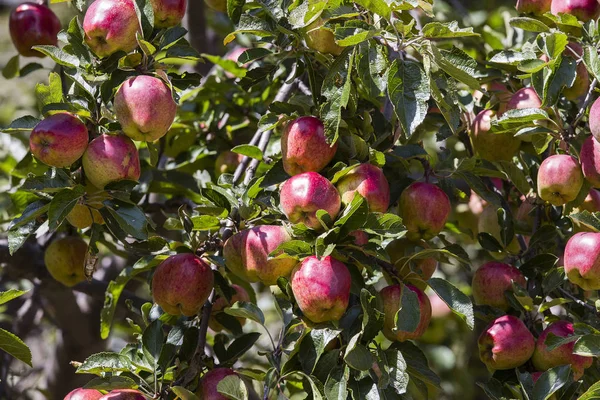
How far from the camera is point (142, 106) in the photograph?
130 cm

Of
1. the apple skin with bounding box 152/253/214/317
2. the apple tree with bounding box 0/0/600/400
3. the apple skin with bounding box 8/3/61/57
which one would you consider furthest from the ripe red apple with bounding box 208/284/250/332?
the apple skin with bounding box 8/3/61/57

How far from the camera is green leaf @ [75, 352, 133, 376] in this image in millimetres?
1263

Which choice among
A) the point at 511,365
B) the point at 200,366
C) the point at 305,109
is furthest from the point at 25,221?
the point at 511,365

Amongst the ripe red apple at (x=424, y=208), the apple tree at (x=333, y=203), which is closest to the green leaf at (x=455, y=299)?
the apple tree at (x=333, y=203)

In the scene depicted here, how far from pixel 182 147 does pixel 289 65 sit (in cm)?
35

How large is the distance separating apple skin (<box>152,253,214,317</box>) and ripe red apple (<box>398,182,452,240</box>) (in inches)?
14.6

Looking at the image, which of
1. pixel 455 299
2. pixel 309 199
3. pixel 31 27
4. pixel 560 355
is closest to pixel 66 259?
pixel 31 27

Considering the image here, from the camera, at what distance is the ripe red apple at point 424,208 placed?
1.43 meters

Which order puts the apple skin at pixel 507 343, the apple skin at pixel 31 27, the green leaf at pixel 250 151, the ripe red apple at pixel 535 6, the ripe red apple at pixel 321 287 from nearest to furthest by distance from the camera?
1. the ripe red apple at pixel 321 287
2. the apple skin at pixel 507 343
3. the green leaf at pixel 250 151
4. the ripe red apple at pixel 535 6
5. the apple skin at pixel 31 27

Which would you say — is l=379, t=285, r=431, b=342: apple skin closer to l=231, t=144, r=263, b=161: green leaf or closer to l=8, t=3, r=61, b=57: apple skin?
l=231, t=144, r=263, b=161: green leaf

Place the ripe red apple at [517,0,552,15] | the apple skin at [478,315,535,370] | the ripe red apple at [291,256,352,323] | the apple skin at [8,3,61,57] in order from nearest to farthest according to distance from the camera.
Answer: the ripe red apple at [291,256,352,323]
the apple skin at [478,315,535,370]
the ripe red apple at [517,0,552,15]
the apple skin at [8,3,61,57]

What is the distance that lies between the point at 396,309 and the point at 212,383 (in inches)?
12.6

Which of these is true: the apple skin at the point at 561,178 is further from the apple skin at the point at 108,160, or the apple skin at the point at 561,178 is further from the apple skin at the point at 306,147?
the apple skin at the point at 108,160

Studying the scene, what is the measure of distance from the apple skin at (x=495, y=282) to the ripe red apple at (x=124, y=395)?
0.67m
